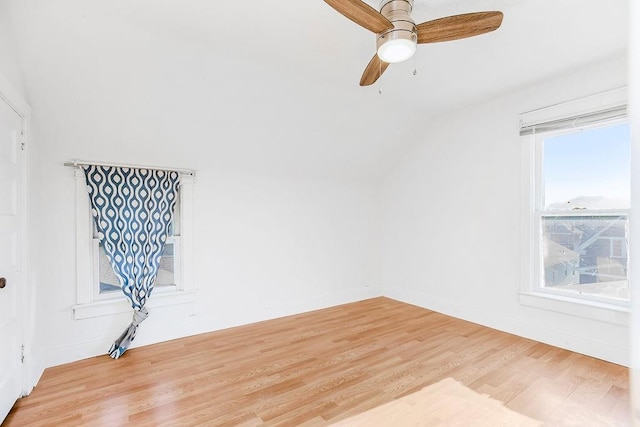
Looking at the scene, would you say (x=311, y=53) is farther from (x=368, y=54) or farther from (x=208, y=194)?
(x=208, y=194)

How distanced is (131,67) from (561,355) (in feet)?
13.7

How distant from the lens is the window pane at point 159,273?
3057mm

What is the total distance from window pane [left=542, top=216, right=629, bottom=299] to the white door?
4266 mm

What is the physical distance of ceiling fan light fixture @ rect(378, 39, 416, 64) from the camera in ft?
6.08

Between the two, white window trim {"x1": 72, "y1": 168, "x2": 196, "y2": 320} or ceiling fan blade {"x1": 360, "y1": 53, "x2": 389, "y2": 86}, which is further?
white window trim {"x1": 72, "y1": 168, "x2": 196, "y2": 320}

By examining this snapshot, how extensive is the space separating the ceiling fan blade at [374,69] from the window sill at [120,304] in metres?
2.59

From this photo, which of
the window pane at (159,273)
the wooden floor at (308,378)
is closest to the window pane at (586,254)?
the wooden floor at (308,378)

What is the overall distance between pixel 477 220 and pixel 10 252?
404 centimetres

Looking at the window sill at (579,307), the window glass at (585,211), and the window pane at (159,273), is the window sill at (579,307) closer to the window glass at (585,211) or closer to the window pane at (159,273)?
the window glass at (585,211)

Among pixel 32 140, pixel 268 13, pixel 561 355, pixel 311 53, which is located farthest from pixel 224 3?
pixel 561 355

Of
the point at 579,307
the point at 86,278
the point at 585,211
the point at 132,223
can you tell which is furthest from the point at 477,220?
the point at 86,278

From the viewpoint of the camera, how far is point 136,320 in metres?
2.95

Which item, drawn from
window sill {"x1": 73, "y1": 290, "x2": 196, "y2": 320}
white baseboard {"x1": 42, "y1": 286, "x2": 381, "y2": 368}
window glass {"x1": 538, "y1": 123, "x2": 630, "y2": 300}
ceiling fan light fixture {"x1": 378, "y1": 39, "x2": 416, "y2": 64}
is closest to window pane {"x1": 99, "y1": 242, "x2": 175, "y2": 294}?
window sill {"x1": 73, "y1": 290, "x2": 196, "y2": 320}

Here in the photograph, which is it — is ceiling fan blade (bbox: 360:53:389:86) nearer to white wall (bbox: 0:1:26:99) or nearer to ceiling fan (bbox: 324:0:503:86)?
ceiling fan (bbox: 324:0:503:86)
